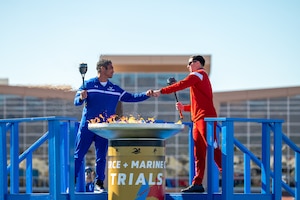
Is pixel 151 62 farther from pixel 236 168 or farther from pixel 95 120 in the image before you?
pixel 95 120

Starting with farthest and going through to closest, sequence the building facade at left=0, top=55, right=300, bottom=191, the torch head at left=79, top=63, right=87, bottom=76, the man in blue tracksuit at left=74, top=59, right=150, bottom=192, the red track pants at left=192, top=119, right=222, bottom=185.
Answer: the building facade at left=0, top=55, right=300, bottom=191
the man in blue tracksuit at left=74, top=59, right=150, bottom=192
the torch head at left=79, top=63, right=87, bottom=76
the red track pants at left=192, top=119, right=222, bottom=185

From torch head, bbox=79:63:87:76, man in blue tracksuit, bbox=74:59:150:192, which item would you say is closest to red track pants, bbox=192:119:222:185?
man in blue tracksuit, bbox=74:59:150:192

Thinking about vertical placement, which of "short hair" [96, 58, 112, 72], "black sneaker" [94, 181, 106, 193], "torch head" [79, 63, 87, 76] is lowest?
"black sneaker" [94, 181, 106, 193]

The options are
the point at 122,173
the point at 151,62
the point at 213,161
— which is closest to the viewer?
the point at 122,173

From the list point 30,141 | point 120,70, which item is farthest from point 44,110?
point 120,70

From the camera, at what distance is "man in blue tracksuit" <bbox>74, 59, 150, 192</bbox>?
9227 mm

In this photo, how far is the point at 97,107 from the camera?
30.4ft

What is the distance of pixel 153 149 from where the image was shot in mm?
8172

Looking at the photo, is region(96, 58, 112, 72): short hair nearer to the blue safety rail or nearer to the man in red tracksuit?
the man in red tracksuit

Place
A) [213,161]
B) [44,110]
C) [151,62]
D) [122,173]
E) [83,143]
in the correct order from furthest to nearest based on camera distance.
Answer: [44,110], [151,62], [83,143], [213,161], [122,173]

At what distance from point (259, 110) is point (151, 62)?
20.4 ft

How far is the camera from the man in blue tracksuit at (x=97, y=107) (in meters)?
9.23

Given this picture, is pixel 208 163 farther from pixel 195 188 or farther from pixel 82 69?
pixel 82 69

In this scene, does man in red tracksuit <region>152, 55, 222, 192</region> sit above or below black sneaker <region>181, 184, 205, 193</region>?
above
